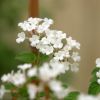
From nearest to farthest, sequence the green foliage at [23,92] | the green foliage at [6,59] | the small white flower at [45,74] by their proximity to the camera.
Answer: the small white flower at [45,74], the green foliage at [23,92], the green foliage at [6,59]

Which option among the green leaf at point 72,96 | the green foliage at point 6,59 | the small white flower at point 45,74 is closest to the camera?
the small white flower at point 45,74

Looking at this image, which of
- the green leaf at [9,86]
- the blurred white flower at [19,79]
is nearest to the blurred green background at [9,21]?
the green leaf at [9,86]

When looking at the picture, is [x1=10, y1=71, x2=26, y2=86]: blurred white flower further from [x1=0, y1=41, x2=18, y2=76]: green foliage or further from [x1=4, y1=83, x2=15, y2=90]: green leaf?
[x1=0, y1=41, x2=18, y2=76]: green foliage

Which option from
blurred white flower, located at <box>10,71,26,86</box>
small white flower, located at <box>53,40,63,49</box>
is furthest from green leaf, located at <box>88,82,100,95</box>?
blurred white flower, located at <box>10,71,26,86</box>

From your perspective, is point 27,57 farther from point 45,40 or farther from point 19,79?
point 19,79

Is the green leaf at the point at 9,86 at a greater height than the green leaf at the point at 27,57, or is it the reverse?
the green leaf at the point at 27,57

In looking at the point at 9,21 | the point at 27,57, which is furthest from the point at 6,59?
the point at 27,57

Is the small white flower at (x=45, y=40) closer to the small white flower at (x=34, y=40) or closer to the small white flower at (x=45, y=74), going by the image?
the small white flower at (x=34, y=40)
